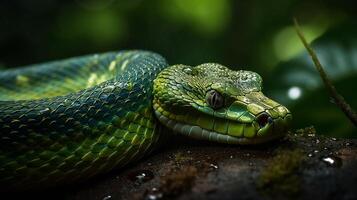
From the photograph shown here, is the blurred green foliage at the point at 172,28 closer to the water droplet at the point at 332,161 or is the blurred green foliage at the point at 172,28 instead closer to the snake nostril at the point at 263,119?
the snake nostril at the point at 263,119

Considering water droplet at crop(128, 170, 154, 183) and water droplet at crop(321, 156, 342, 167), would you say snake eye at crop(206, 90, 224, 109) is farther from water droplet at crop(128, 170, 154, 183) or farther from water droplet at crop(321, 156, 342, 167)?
water droplet at crop(321, 156, 342, 167)

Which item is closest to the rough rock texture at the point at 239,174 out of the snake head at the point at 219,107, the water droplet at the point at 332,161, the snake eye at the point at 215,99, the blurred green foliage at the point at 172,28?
the water droplet at the point at 332,161

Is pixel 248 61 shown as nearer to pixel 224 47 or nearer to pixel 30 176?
pixel 224 47

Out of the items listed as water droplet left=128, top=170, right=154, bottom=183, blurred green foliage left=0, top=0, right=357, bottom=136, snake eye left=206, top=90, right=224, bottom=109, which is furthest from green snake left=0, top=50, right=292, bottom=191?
blurred green foliage left=0, top=0, right=357, bottom=136

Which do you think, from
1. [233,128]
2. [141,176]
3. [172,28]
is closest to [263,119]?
[233,128]

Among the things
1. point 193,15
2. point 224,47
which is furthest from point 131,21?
point 224,47

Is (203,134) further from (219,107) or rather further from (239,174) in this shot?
(239,174)
